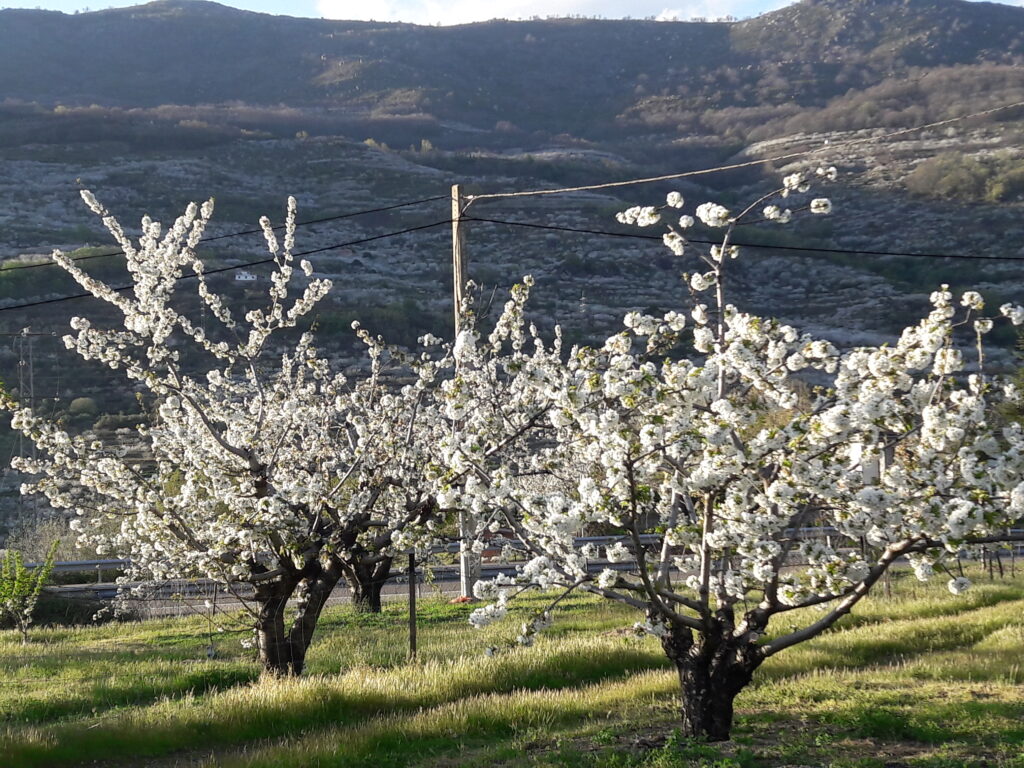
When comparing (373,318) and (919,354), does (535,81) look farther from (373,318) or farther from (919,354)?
(919,354)

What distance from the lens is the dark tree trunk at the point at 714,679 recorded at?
7020mm

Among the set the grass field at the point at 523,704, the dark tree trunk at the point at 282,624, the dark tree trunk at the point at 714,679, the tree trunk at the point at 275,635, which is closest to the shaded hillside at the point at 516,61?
the grass field at the point at 523,704

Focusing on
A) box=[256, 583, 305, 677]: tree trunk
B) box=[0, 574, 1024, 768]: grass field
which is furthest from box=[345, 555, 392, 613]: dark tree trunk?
box=[256, 583, 305, 677]: tree trunk

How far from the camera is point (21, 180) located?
2830 inches

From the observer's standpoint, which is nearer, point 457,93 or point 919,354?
point 919,354

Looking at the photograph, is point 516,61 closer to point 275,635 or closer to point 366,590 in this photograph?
point 366,590

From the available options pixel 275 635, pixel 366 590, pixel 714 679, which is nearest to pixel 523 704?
pixel 714 679

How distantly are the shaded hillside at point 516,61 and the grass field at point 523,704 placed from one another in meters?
91.3

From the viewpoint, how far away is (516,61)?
132 m

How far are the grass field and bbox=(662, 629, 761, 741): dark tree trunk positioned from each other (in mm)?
206

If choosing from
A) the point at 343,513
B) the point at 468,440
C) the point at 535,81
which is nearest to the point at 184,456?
the point at 343,513

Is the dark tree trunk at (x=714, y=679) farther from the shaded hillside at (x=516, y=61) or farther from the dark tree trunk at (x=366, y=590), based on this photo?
the shaded hillside at (x=516, y=61)

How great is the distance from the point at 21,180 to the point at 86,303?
95.7 ft

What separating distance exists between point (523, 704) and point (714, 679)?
2245 mm
